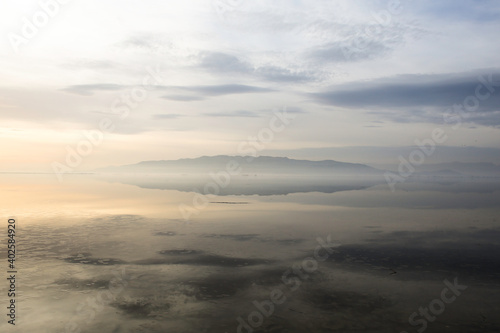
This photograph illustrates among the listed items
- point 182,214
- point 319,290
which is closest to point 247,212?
point 182,214

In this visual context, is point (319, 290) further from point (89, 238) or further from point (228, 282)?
point (89, 238)

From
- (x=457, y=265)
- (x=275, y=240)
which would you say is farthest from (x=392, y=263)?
(x=275, y=240)

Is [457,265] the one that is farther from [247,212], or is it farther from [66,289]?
[247,212]

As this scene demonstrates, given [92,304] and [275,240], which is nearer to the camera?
[92,304]

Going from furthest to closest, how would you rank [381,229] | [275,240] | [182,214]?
1. [182,214]
2. [381,229]
3. [275,240]

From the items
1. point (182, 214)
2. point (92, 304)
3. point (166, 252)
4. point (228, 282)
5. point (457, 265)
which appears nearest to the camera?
point (92, 304)

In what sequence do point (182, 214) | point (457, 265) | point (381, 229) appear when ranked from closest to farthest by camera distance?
1. point (457, 265)
2. point (381, 229)
3. point (182, 214)
